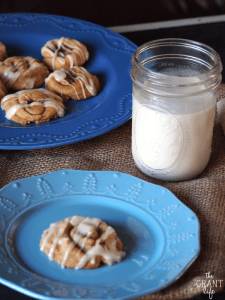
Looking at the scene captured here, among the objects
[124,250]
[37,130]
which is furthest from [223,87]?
[124,250]

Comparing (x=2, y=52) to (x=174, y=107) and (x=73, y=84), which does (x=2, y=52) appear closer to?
(x=73, y=84)

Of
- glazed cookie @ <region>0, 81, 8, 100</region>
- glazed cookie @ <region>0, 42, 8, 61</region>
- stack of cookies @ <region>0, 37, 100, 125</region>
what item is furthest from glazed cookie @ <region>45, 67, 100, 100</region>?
glazed cookie @ <region>0, 42, 8, 61</region>

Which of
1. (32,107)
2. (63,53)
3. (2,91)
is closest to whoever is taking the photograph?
(32,107)

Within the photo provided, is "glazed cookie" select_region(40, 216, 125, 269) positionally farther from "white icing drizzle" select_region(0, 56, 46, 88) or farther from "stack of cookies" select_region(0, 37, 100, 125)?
"white icing drizzle" select_region(0, 56, 46, 88)

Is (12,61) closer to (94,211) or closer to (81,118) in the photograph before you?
(81,118)

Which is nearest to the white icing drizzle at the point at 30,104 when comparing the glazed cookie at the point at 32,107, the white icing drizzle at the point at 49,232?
the glazed cookie at the point at 32,107

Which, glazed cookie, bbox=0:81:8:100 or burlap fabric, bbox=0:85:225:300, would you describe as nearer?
burlap fabric, bbox=0:85:225:300

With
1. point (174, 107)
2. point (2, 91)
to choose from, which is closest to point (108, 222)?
point (174, 107)
